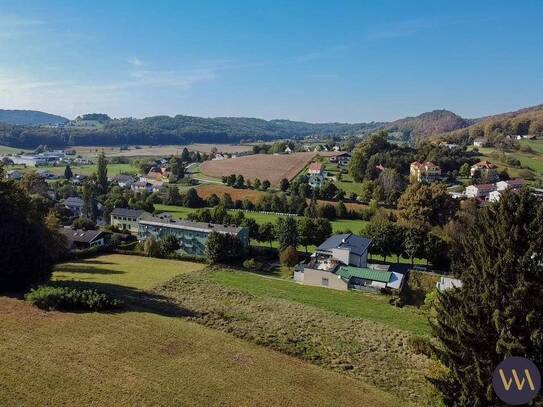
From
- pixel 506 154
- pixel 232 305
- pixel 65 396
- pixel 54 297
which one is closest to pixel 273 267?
pixel 232 305

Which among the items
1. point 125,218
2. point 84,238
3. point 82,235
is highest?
point 125,218

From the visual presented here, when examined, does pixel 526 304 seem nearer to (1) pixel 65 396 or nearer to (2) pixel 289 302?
(1) pixel 65 396

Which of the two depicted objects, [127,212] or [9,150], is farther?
[9,150]

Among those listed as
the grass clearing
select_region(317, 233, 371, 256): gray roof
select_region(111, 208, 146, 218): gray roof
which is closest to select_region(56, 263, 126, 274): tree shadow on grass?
the grass clearing

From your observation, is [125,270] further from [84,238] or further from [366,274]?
[366,274]

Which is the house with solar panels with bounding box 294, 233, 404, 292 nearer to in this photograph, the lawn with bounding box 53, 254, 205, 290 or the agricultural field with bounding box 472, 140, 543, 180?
the lawn with bounding box 53, 254, 205, 290

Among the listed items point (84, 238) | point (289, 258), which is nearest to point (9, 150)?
point (84, 238)
